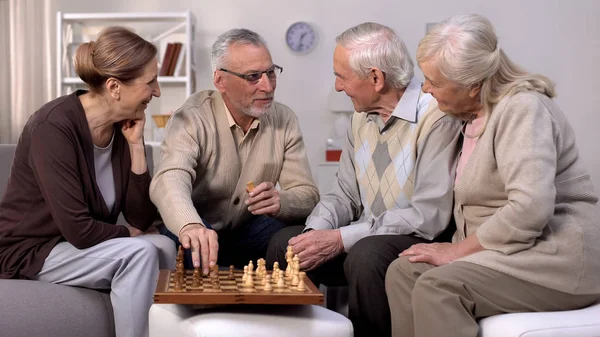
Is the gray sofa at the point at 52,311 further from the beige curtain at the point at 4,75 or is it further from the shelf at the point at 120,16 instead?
the beige curtain at the point at 4,75

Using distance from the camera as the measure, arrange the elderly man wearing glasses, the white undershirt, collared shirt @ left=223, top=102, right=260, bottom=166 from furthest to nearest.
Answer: collared shirt @ left=223, top=102, right=260, bottom=166, the elderly man wearing glasses, the white undershirt

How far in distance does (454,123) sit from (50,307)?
4.34 feet

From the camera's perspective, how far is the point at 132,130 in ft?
8.66

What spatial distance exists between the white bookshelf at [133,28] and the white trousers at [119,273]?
3300mm

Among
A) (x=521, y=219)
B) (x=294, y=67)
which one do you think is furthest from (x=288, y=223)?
(x=294, y=67)

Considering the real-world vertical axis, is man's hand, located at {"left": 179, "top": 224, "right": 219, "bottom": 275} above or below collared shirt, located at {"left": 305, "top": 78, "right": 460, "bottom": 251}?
below

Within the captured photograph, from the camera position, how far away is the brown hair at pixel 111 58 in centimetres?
245

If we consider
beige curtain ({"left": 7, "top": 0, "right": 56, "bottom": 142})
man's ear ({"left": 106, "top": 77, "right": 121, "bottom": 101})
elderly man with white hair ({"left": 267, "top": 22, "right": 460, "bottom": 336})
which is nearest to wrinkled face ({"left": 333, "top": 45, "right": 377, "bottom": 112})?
elderly man with white hair ({"left": 267, "top": 22, "right": 460, "bottom": 336})

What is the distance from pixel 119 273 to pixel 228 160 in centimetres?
72

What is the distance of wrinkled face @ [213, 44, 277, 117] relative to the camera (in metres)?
2.82

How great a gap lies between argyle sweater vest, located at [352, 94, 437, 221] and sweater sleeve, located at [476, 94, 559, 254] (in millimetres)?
532

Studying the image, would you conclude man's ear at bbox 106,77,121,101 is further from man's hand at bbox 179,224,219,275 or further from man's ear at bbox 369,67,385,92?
man's ear at bbox 369,67,385,92

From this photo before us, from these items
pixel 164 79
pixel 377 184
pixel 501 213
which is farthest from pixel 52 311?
pixel 164 79

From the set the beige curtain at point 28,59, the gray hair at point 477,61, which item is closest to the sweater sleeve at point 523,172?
the gray hair at point 477,61
